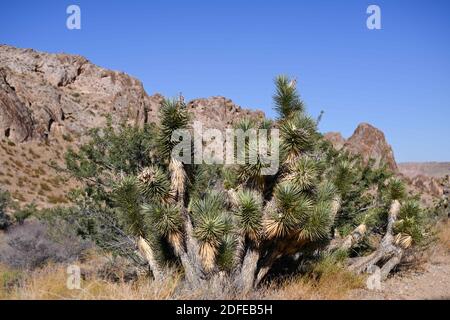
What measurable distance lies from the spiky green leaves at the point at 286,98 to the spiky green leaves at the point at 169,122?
1701 millimetres

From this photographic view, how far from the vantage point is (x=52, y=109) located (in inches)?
1537

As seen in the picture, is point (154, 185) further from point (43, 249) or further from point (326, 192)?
point (43, 249)

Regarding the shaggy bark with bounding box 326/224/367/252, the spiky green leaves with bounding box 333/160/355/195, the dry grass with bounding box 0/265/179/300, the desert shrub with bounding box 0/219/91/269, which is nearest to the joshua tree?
the dry grass with bounding box 0/265/179/300

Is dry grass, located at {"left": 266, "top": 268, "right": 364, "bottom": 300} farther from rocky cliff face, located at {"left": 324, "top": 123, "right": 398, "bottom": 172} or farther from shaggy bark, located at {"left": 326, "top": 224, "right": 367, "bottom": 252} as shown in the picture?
rocky cliff face, located at {"left": 324, "top": 123, "right": 398, "bottom": 172}

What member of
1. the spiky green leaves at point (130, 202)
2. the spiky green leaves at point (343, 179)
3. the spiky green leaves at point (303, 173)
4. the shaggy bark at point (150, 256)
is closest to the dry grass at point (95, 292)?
the shaggy bark at point (150, 256)

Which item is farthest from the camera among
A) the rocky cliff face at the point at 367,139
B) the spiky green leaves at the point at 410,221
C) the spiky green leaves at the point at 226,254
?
the rocky cliff face at the point at 367,139

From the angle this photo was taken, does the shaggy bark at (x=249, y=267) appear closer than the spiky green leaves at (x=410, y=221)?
Yes

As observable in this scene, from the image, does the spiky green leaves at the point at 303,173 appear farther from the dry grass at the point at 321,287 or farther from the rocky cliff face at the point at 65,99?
the rocky cliff face at the point at 65,99

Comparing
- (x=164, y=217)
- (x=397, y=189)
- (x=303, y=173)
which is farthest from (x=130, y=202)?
(x=397, y=189)

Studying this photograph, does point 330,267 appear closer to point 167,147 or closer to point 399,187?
point 399,187

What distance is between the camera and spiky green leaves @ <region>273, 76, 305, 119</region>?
718 cm

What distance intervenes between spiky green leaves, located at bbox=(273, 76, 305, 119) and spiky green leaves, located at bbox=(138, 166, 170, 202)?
2375 millimetres

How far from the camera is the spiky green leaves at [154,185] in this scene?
613 cm
